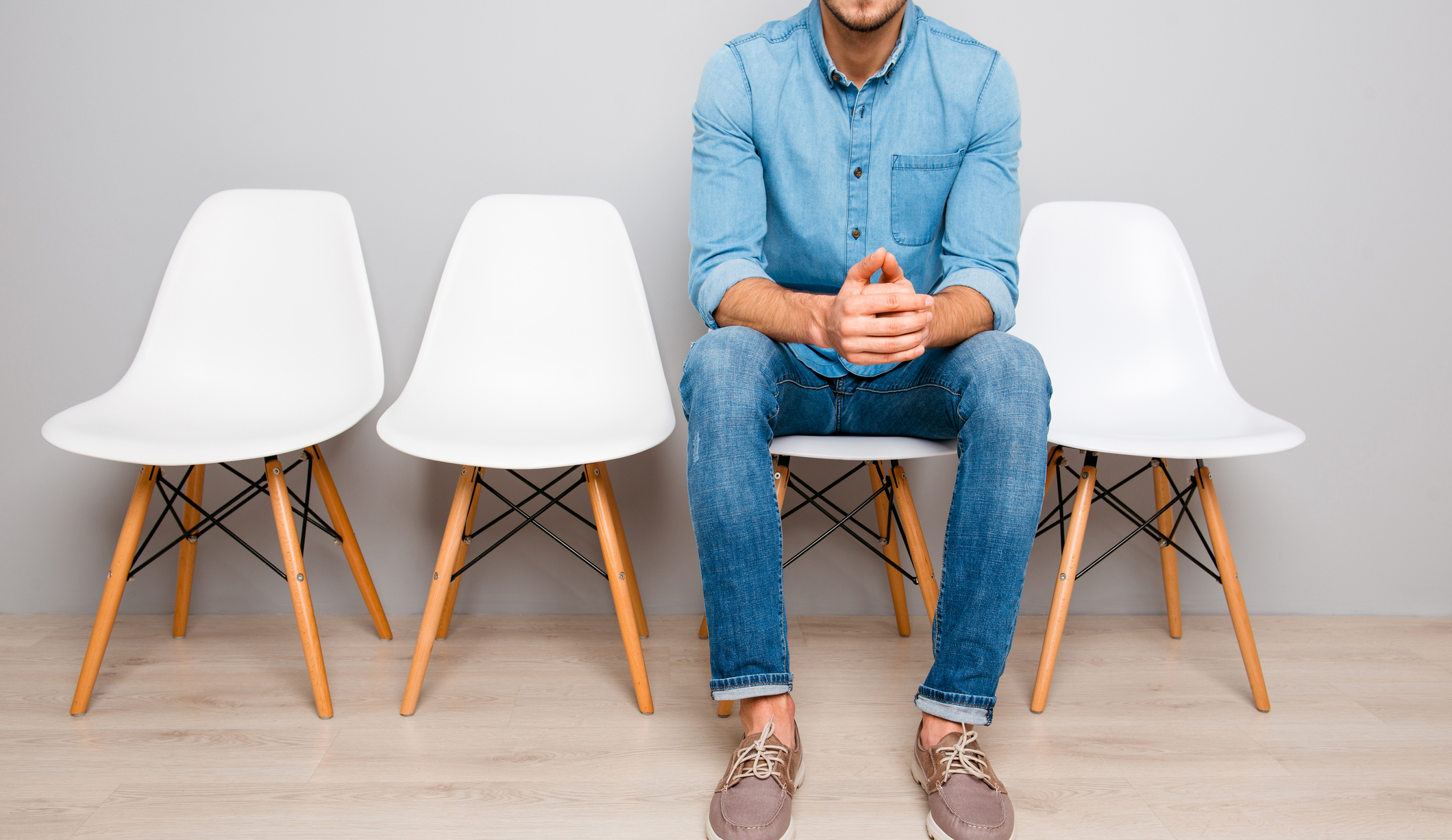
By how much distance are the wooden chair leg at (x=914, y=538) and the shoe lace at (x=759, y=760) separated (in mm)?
485

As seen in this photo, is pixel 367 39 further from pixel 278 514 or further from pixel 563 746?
pixel 563 746

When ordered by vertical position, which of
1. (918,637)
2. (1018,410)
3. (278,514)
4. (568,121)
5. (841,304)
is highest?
(568,121)

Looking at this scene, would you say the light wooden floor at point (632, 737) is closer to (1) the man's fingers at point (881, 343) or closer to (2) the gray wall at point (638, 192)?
(2) the gray wall at point (638, 192)

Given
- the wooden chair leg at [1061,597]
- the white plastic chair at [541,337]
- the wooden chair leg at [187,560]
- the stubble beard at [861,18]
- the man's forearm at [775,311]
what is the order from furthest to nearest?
the wooden chair leg at [187,560], the white plastic chair at [541,337], the wooden chair leg at [1061,597], the stubble beard at [861,18], the man's forearm at [775,311]

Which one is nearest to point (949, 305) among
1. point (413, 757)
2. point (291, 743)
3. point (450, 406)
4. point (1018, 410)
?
point (1018, 410)

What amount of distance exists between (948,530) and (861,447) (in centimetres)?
21

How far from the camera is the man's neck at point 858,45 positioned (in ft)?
4.42

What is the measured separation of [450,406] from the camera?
1542 millimetres

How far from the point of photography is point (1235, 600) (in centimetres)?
146

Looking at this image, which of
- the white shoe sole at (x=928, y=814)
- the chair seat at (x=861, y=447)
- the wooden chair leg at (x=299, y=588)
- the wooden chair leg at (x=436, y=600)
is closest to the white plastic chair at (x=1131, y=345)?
the chair seat at (x=861, y=447)

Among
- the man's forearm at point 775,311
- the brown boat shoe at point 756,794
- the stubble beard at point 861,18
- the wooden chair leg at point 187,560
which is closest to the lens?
the brown boat shoe at point 756,794

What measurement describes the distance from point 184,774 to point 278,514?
381 millimetres

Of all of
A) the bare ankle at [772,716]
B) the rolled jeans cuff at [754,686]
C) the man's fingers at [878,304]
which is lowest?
the bare ankle at [772,716]

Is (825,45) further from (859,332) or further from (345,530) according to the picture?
(345,530)
